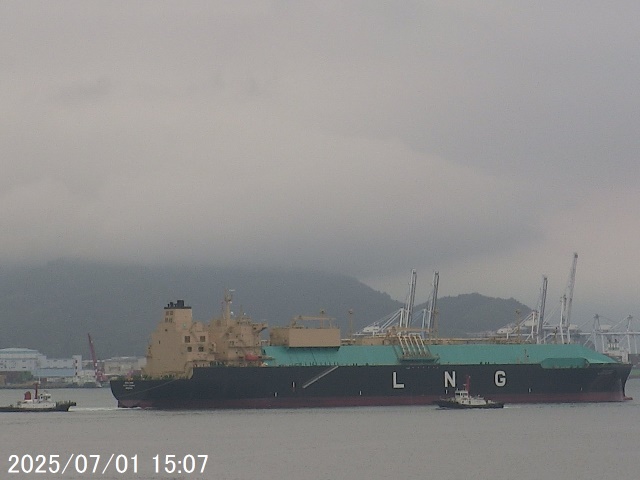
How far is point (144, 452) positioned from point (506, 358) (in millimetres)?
46306

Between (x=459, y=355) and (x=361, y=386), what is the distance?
9.26m

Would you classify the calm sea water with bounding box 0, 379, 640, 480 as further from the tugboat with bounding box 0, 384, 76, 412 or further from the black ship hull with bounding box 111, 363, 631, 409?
the tugboat with bounding box 0, 384, 76, 412

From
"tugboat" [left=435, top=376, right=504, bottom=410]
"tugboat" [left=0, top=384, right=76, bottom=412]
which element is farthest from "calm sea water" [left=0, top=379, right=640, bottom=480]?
"tugboat" [left=0, top=384, right=76, bottom=412]

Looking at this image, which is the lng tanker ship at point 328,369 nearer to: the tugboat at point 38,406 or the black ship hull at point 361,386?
the black ship hull at point 361,386

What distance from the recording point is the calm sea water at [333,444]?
193 ft

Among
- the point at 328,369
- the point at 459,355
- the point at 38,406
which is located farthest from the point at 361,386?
the point at 38,406

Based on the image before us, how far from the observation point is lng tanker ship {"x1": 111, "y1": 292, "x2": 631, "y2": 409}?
9650cm

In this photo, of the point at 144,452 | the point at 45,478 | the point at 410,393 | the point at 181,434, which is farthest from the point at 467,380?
the point at 45,478

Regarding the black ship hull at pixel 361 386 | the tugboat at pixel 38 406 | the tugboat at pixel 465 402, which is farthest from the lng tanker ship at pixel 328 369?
the tugboat at pixel 38 406

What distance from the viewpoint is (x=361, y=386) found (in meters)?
99.4

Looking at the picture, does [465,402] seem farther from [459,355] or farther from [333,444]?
[333,444]

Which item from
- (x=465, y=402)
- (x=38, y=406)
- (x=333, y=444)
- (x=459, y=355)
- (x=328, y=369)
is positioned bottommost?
(x=333, y=444)

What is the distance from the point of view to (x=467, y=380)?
329ft

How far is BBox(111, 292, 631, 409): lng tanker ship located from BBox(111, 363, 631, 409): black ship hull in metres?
0.07
